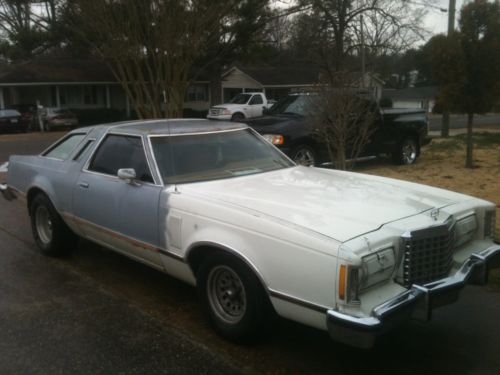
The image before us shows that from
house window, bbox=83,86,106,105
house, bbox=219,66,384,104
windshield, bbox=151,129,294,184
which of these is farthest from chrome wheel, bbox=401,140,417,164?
house, bbox=219,66,384,104

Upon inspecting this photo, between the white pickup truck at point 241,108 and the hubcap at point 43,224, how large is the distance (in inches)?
876

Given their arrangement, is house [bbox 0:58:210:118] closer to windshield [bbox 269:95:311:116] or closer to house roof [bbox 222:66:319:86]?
house roof [bbox 222:66:319:86]

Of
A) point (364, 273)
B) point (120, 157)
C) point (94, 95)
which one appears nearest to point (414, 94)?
point (94, 95)

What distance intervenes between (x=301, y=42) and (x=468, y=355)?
3264 centimetres

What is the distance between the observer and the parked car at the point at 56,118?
2856 cm

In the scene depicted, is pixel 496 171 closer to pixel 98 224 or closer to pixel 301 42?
pixel 98 224

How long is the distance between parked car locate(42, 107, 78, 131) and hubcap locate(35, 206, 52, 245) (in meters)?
24.4

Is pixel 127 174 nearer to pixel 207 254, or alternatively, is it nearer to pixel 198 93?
pixel 207 254

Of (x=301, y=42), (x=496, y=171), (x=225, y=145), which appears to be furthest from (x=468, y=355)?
(x=301, y=42)

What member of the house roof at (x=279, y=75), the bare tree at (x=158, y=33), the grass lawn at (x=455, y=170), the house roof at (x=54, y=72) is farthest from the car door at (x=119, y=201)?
the house roof at (x=279, y=75)

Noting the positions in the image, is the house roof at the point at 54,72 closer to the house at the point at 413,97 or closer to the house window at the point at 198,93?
the house window at the point at 198,93

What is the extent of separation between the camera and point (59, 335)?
153 inches

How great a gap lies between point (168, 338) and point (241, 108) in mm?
26768

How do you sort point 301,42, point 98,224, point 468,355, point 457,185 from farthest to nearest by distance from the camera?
point 301,42 → point 457,185 → point 98,224 → point 468,355
